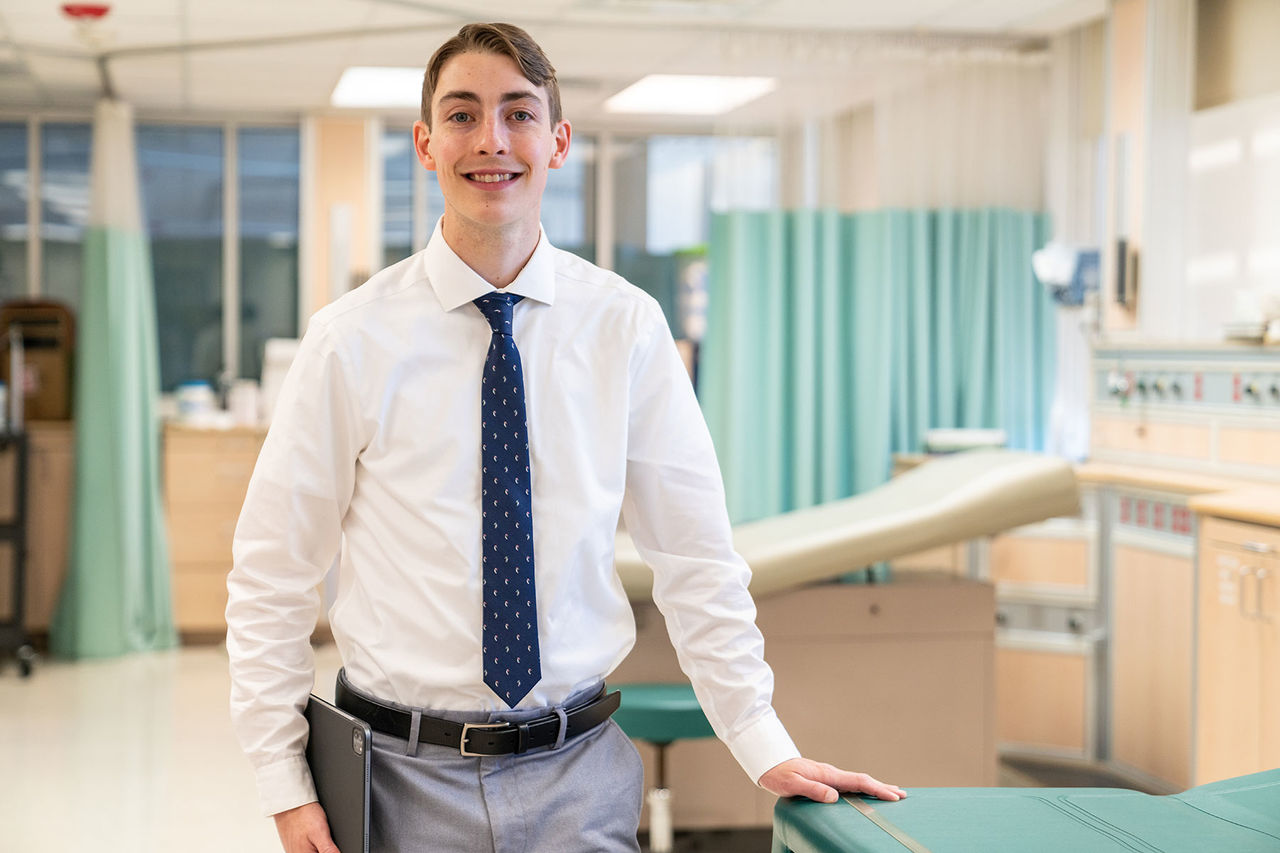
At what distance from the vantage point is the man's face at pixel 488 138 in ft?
5.03

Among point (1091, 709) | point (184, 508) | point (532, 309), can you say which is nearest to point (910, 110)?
point (1091, 709)

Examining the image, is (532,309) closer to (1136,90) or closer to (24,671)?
(1136,90)

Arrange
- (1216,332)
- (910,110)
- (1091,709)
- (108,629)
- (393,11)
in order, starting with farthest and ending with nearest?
1. (108,629)
2. (910,110)
3. (393,11)
4. (1216,332)
5. (1091,709)

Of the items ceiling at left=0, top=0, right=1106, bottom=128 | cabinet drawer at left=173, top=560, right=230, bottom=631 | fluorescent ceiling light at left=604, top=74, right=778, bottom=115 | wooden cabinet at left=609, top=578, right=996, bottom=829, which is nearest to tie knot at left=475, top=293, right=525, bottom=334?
wooden cabinet at left=609, top=578, right=996, bottom=829

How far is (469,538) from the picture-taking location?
1556 mm

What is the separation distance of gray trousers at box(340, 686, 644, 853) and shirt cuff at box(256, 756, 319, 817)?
9cm

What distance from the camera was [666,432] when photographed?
1674 millimetres

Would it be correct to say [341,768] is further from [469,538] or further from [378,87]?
[378,87]

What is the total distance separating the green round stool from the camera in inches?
117

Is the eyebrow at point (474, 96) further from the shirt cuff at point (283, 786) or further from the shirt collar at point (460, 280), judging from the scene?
the shirt cuff at point (283, 786)

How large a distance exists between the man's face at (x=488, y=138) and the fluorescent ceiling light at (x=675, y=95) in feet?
13.3

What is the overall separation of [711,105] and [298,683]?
5.87m

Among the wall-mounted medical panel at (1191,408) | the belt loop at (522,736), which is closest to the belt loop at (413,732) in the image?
the belt loop at (522,736)

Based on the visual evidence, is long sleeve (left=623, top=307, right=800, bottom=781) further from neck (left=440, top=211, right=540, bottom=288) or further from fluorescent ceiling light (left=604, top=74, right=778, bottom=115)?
fluorescent ceiling light (left=604, top=74, right=778, bottom=115)
